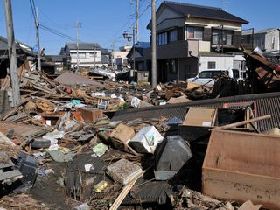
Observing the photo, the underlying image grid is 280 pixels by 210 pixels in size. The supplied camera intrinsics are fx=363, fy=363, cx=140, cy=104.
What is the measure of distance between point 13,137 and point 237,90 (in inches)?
298

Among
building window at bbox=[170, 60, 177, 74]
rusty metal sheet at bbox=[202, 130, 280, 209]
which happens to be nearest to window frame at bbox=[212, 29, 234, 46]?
building window at bbox=[170, 60, 177, 74]

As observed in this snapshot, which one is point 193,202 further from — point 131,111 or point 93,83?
point 93,83

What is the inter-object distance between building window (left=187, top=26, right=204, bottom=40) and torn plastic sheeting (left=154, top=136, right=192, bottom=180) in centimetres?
2347

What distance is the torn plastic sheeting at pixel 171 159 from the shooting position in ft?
20.4

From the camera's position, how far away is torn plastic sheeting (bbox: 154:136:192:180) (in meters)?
6.21

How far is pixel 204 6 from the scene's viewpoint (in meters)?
33.6

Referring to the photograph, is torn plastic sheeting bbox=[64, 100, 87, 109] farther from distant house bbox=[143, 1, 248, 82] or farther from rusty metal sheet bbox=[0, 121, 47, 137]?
distant house bbox=[143, 1, 248, 82]

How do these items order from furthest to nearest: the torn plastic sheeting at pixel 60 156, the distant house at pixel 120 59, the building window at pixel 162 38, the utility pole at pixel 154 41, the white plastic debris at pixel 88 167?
the distant house at pixel 120 59
the building window at pixel 162 38
the utility pole at pixel 154 41
the torn plastic sheeting at pixel 60 156
the white plastic debris at pixel 88 167

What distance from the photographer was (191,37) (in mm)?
28922

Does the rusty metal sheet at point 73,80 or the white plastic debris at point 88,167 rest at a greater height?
the rusty metal sheet at point 73,80

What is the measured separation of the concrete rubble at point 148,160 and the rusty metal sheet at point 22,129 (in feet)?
0.09

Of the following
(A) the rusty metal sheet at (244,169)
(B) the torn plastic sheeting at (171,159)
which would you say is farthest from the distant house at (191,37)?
(A) the rusty metal sheet at (244,169)

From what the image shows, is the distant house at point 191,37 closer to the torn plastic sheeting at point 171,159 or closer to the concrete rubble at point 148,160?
the concrete rubble at point 148,160

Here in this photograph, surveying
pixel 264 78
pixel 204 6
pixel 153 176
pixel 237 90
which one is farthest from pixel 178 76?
pixel 153 176
